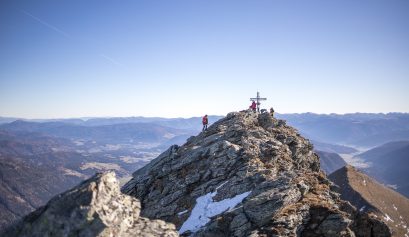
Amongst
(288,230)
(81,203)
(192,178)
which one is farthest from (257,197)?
(81,203)

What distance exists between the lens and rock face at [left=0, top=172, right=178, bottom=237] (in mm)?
17047

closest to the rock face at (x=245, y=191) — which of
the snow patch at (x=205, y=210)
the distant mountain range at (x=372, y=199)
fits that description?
the snow patch at (x=205, y=210)

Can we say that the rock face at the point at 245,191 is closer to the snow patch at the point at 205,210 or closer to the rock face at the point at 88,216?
the snow patch at the point at 205,210

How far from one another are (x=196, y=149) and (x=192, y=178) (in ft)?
19.1

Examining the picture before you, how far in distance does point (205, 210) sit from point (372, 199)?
86160 millimetres

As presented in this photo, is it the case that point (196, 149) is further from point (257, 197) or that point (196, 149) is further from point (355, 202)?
point (355, 202)

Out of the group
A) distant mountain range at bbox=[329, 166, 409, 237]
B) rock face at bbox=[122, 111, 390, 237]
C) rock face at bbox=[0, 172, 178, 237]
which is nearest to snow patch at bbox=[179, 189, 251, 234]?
rock face at bbox=[122, 111, 390, 237]

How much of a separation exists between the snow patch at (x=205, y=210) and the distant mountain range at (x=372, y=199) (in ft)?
214

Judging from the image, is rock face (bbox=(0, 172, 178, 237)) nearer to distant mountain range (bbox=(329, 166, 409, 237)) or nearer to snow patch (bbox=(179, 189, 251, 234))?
snow patch (bbox=(179, 189, 251, 234))

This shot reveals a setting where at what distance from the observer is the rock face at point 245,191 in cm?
2872

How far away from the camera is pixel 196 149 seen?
4353 cm

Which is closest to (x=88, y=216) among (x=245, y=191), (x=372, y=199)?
(x=245, y=191)

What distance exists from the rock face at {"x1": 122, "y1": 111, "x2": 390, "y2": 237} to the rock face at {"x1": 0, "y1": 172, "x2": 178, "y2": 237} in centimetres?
1157

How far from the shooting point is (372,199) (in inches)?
3942
